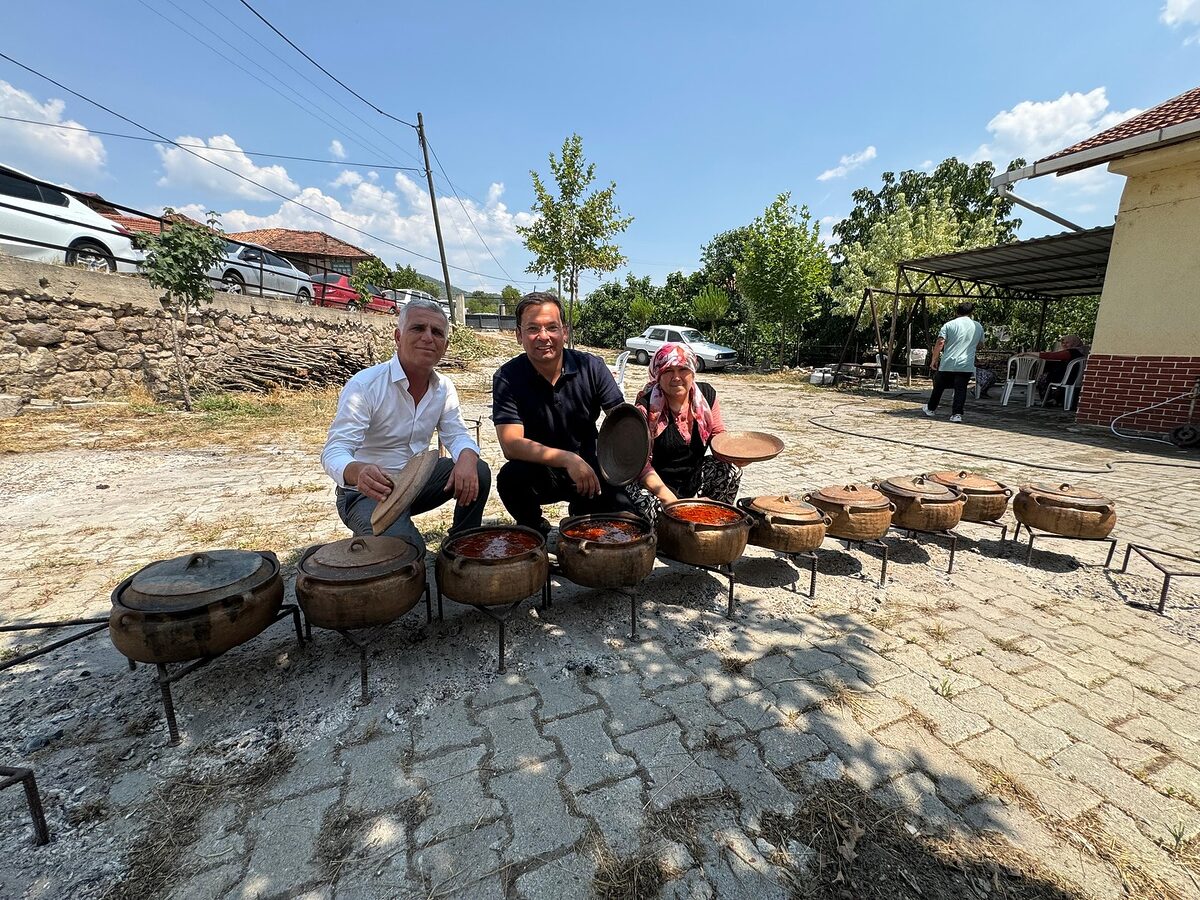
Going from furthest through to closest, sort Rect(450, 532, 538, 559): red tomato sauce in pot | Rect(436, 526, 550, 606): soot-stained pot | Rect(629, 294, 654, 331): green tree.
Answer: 1. Rect(629, 294, 654, 331): green tree
2. Rect(450, 532, 538, 559): red tomato sauce in pot
3. Rect(436, 526, 550, 606): soot-stained pot

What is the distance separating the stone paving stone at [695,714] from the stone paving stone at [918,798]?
554 mm

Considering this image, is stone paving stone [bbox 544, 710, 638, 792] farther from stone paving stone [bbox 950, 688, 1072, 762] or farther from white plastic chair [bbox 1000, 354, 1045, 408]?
white plastic chair [bbox 1000, 354, 1045, 408]

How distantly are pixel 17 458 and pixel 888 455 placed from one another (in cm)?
1070

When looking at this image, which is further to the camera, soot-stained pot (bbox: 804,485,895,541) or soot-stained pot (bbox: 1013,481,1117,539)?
soot-stained pot (bbox: 1013,481,1117,539)

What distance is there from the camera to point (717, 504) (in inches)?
134

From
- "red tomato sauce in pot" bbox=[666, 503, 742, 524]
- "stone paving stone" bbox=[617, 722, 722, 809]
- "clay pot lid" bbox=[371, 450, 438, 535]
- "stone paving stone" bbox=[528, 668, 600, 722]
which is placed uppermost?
"clay pot lid" bbox=[371, 450, 438, 535]

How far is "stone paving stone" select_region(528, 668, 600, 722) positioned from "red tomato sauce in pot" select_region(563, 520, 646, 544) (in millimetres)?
686

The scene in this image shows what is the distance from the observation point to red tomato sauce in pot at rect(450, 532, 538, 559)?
106 inches

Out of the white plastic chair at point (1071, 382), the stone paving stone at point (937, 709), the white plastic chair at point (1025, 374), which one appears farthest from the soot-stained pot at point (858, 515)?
the white plastic chair at point (1025, 374)

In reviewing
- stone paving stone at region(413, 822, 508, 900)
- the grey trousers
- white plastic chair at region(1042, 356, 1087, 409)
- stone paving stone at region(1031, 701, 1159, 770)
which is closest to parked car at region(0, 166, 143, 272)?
the grey trousers

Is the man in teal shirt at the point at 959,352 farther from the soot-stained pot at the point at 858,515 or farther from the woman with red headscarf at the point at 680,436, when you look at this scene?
the woman with red headscarf at the point at 680,436

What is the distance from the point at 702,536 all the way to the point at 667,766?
123 cm

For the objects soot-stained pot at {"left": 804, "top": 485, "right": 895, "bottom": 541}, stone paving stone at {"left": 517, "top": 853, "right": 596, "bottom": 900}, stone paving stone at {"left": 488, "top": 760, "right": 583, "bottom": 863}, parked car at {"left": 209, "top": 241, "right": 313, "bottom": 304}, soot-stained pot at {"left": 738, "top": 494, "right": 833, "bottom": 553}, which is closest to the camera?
stone paving stone at {"left": 517, "top": 853, "right": 596, "bottom": 900}

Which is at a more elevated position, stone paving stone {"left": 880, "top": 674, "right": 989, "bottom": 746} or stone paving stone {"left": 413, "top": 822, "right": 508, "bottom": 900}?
stone paving stone {"left": 880, "top": 674, "right": 989, "bottom": 746}
